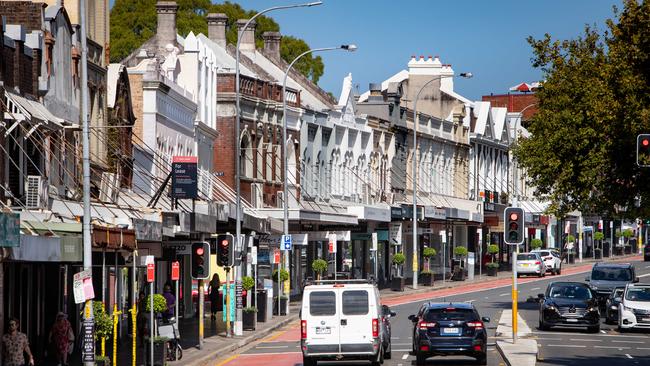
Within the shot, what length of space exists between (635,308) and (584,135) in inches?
409

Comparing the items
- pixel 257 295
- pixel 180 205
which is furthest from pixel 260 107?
pixel 180 205

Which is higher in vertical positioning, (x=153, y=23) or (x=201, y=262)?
(x=153, y=23)

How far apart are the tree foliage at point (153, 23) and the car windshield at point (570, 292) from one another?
147ft

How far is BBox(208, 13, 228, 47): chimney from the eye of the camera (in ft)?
255

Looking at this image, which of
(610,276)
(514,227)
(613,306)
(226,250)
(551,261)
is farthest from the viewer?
(551,261)

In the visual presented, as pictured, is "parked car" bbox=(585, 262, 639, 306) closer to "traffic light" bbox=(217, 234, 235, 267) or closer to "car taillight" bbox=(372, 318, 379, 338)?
"traffic light" bbox=(217, 234, 235, 267)

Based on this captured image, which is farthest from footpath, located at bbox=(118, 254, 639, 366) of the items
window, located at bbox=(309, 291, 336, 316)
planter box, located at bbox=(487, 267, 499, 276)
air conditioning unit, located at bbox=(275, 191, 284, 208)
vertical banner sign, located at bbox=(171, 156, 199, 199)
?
planter box, located at bbox=(487, 267, 499, 276)

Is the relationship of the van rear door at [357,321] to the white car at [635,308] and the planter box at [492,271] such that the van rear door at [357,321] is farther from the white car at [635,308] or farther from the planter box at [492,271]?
the planter box at [492,271]

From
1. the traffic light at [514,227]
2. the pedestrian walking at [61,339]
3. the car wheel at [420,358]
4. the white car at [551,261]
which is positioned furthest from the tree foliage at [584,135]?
the white car at [551,261]

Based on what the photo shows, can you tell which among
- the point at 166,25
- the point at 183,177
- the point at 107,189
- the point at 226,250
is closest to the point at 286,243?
the point at 226,250

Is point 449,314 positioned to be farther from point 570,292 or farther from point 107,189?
point 107,189

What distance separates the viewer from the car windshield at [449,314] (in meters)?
34.0

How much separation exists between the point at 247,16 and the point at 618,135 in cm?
4906

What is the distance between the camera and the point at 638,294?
4669cm
